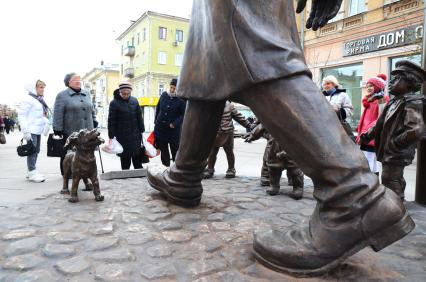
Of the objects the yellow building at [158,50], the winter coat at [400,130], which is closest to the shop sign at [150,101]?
the yellow building at [158,50]

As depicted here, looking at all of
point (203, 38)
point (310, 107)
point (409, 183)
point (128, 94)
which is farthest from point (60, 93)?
point (409, 183)

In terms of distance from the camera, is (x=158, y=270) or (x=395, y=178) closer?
(x=158, y=270)

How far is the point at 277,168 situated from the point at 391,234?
2.05 m

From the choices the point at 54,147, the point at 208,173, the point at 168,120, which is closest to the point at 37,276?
the point at 208,173

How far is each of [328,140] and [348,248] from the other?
0.41 meters

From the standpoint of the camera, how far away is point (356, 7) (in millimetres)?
16797

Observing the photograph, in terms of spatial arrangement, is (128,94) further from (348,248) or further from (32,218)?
(348,248)

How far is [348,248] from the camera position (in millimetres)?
1397

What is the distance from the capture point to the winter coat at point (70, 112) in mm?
4820

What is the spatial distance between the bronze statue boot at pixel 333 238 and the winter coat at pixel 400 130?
1414 mm

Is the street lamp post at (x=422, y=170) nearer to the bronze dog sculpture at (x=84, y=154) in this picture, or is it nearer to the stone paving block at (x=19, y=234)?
the bronze dog sculpture at (x=84, y=154)

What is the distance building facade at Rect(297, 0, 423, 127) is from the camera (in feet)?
46.6

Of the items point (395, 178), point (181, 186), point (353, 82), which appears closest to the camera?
Answer: point (181, 186)

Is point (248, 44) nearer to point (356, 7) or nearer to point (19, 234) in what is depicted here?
point (19, 234)
